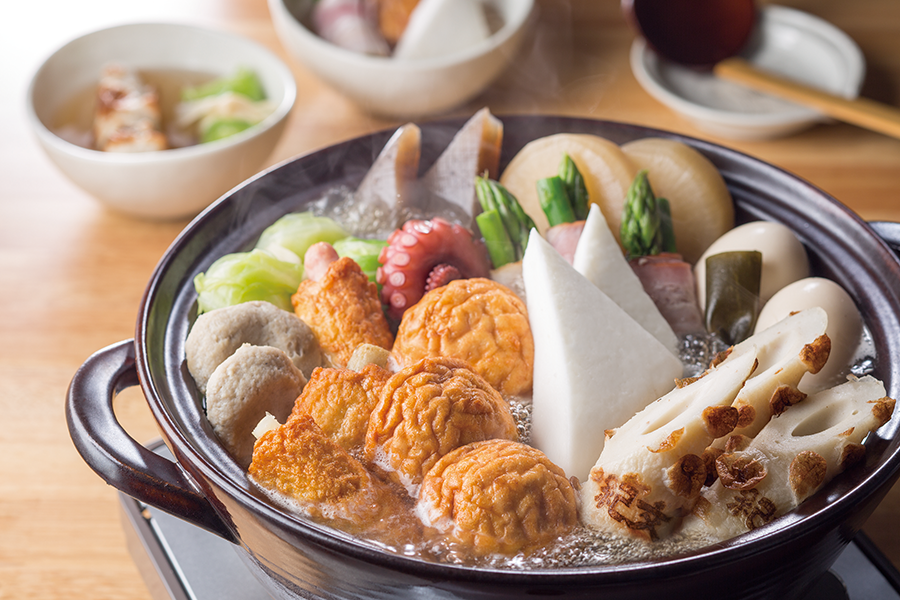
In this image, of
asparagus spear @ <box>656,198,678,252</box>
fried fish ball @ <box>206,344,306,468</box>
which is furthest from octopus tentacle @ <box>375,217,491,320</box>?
asparagus spear @ <box>656,198,678,252</box>

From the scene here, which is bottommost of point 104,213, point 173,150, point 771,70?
point 104,213

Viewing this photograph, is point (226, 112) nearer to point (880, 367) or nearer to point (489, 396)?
point (489, 396)

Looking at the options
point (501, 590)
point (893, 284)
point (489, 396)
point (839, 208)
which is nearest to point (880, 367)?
point (893, 284)

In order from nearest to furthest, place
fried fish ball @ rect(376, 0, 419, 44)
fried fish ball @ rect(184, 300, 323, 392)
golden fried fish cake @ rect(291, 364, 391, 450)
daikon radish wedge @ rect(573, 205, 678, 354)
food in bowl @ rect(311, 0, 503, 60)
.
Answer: golden fried fish cake @ rect(291, 364, 391, 450) < fried fish ball @ rect(184, 300, 323, 392) < daikon radish wedge @ rect(573, 205, 678, 354) < food in bowl @ rect(311, 0, 503, 60) < fried fish ball @ rect(376, 0, 419, 44)

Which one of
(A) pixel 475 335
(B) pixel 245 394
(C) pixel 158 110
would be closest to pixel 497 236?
(A) pixel 475 335

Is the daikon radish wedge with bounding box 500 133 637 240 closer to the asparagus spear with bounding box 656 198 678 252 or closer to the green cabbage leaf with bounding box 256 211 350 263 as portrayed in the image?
the asparagus spear with bounding box 656 198 678 252

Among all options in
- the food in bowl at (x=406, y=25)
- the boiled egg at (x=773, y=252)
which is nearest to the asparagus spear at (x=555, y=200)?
the boiled egg at (x=773, y=252)

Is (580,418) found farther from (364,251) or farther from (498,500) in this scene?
(364,251)
